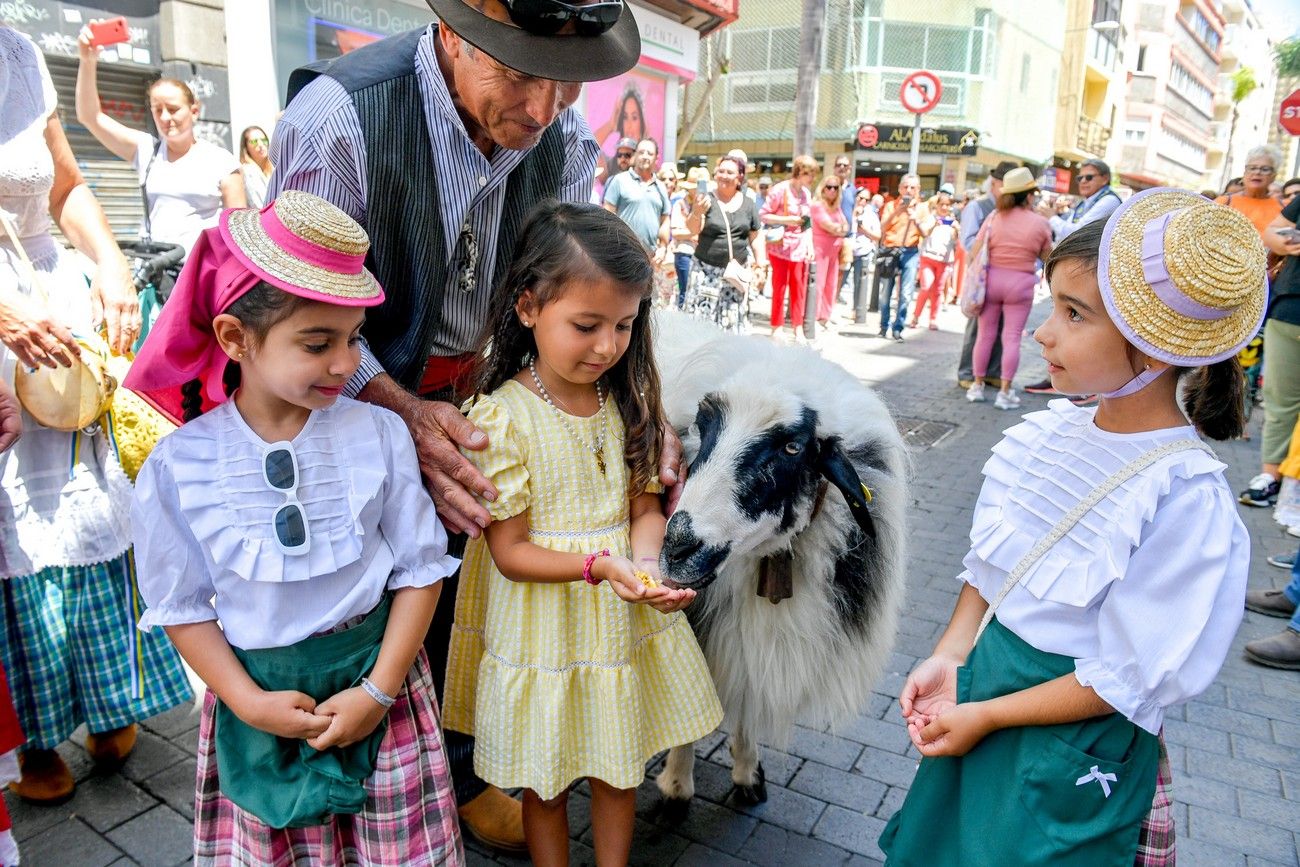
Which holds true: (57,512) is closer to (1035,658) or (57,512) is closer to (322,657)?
(322,657)

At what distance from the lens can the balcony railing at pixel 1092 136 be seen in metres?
42.7

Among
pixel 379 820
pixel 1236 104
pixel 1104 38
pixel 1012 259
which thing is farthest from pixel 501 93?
pixel 1236 104

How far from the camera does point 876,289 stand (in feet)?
47.4

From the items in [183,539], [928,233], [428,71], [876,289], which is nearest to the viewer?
[183,539]

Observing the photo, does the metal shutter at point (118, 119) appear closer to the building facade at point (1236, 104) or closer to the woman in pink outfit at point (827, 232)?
the woman in pink outfit at point (827, 232)

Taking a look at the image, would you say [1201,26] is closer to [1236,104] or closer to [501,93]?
[1236,104]

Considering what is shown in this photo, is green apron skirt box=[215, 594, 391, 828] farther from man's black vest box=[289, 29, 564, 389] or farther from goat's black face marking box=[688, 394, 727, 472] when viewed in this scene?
goat's black face marking box=[688, 394, 727, 472]

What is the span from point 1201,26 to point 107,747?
265 feet

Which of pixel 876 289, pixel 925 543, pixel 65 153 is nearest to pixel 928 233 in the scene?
pixel 876 289

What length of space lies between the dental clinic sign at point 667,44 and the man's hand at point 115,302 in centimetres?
1479

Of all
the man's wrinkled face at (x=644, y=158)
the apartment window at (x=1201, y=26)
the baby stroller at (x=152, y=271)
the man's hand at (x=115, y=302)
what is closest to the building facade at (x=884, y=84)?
the man's wrinkled face at (x=644, y=158)

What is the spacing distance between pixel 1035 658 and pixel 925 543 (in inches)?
139

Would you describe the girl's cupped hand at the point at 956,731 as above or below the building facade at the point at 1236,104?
below

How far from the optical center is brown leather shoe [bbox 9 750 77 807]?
8.64 feet
